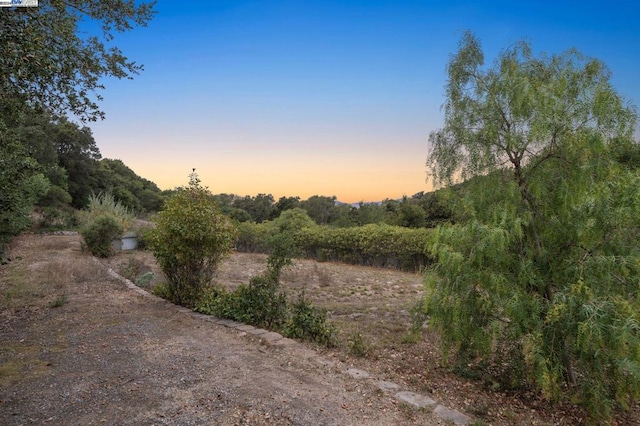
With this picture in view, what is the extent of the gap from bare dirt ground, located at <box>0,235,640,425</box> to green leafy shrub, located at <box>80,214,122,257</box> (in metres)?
5.49

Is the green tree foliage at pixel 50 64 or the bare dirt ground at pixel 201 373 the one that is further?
the green tree foliage at pixel 50 64

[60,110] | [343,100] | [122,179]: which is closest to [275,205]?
[122,179]

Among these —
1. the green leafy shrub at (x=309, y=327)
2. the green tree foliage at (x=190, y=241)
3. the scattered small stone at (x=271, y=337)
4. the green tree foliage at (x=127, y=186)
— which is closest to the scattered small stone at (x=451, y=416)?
the green leafy shrub at (x=309, y=327)

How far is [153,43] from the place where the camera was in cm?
702

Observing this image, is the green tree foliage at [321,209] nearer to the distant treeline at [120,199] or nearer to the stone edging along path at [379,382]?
the distant treeline at [120,199]

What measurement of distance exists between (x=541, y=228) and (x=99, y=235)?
484 inches

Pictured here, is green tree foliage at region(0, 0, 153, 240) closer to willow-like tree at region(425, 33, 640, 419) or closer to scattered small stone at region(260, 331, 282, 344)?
scattered small stone at region(260, 331, 282, 344)

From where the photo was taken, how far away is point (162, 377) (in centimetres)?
317

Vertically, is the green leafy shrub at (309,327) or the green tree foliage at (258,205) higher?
the green tree foliage at (258,205)

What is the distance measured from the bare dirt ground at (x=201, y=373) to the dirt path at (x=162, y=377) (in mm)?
11

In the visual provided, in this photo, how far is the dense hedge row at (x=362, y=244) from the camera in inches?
490

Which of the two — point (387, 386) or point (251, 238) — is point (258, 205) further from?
point (387, 386)

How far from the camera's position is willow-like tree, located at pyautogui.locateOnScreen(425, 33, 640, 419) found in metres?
2.81

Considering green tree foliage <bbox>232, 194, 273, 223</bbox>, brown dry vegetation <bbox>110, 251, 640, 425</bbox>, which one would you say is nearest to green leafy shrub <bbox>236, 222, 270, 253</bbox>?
brown dry vegetation <bbox>110, 251, 640, 425</bbox>
